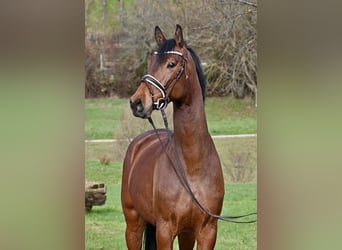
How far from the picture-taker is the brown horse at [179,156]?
95.8 inches

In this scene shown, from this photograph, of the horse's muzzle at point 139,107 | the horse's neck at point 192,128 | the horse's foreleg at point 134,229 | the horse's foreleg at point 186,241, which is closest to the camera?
the horse's muzzle at point 139,107

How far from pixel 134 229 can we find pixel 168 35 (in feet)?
2.95

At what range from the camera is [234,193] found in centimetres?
282

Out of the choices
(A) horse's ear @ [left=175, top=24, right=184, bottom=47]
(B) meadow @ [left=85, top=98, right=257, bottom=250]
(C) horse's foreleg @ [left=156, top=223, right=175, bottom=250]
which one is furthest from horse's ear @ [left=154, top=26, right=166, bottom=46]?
(C) horse's foreleg @ [left=156, top=223, right=175, bottom=250]

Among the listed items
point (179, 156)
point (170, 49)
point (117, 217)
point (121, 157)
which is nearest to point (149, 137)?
point (121, 157)

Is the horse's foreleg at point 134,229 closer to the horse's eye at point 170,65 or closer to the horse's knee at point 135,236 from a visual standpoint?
the horse's knee at point 135,236

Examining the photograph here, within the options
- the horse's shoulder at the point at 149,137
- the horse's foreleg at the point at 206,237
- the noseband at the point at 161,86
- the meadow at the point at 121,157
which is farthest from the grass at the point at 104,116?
the horse's foreleg at the point at 206,237

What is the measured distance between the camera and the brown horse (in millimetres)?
2434

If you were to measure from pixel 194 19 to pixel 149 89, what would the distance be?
59cm

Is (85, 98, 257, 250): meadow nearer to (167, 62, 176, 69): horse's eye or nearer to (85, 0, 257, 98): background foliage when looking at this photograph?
(85, 0, 257, 98): background foliage

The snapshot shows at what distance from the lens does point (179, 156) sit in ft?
8.39
